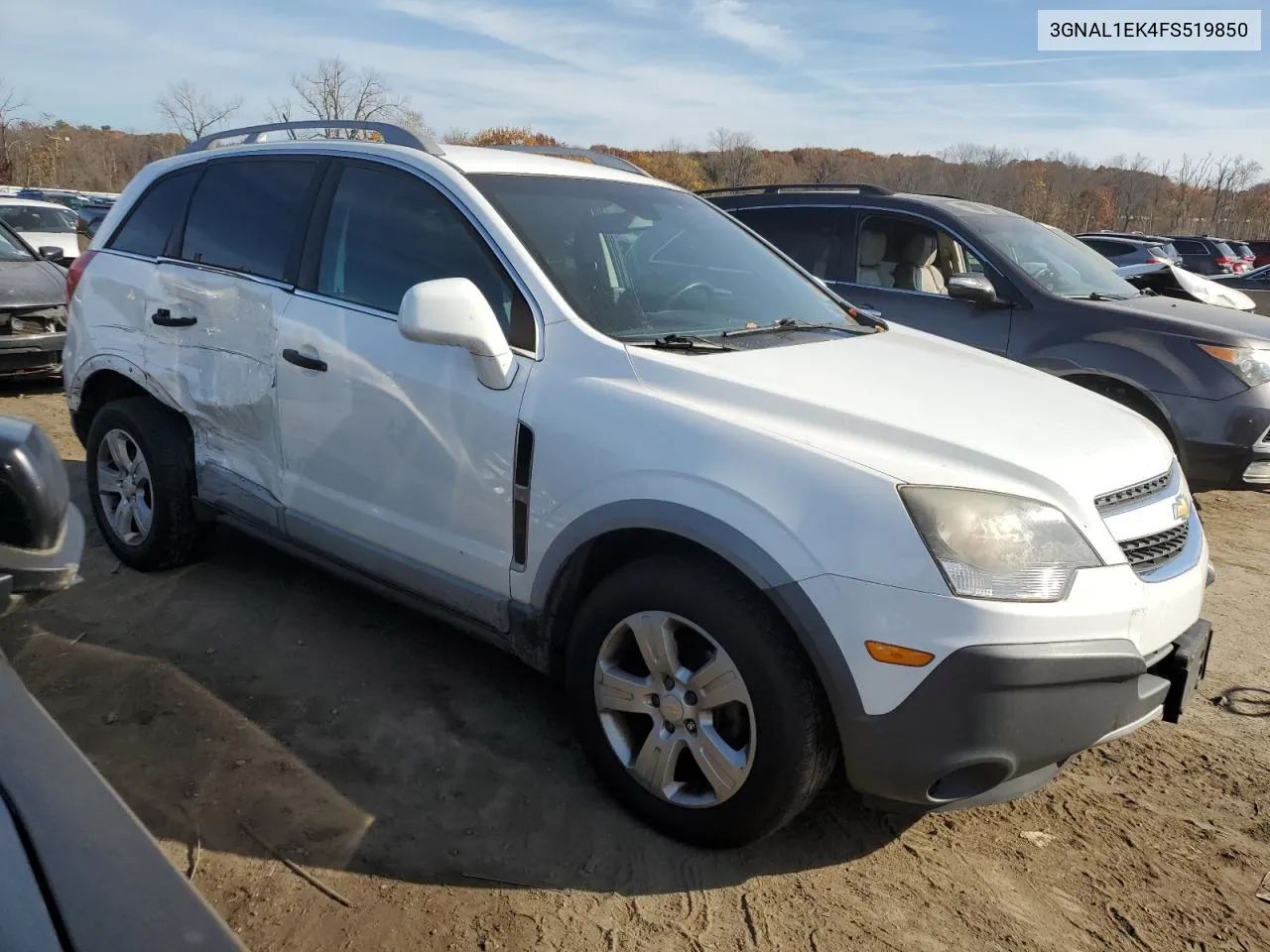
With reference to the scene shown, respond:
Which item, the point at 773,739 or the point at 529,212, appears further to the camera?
the point at 529,212

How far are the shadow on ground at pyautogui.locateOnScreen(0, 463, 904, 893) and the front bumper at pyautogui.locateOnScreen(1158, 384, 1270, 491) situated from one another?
143 inches

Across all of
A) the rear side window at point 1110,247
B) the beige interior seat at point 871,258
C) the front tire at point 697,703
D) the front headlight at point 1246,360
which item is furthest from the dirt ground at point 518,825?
the rear side window at point 1110,247

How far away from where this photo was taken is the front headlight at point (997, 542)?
7.14ft

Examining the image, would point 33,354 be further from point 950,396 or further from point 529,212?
point 950,396

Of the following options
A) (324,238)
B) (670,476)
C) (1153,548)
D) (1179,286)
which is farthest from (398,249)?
(1179,286)

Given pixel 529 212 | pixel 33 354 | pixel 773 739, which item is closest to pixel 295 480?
pixel 529 212

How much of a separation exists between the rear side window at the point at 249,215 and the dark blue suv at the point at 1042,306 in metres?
3.91

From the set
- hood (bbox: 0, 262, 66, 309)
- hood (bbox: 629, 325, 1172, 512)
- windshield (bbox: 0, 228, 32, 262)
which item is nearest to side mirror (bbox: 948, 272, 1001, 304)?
hood (bbox: 629, 325, 1172, 512)

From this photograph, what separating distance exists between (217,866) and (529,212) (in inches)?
83.7

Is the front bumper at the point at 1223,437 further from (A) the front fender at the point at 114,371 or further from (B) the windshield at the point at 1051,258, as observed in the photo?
(A) the front fender at the point at 114,371

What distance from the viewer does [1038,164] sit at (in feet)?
205

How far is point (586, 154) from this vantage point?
4141 mm

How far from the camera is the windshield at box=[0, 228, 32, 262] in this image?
867 cm

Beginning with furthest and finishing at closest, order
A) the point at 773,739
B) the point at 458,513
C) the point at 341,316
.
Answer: the point at 341,316, the point at 458,513, the point at 773,739
